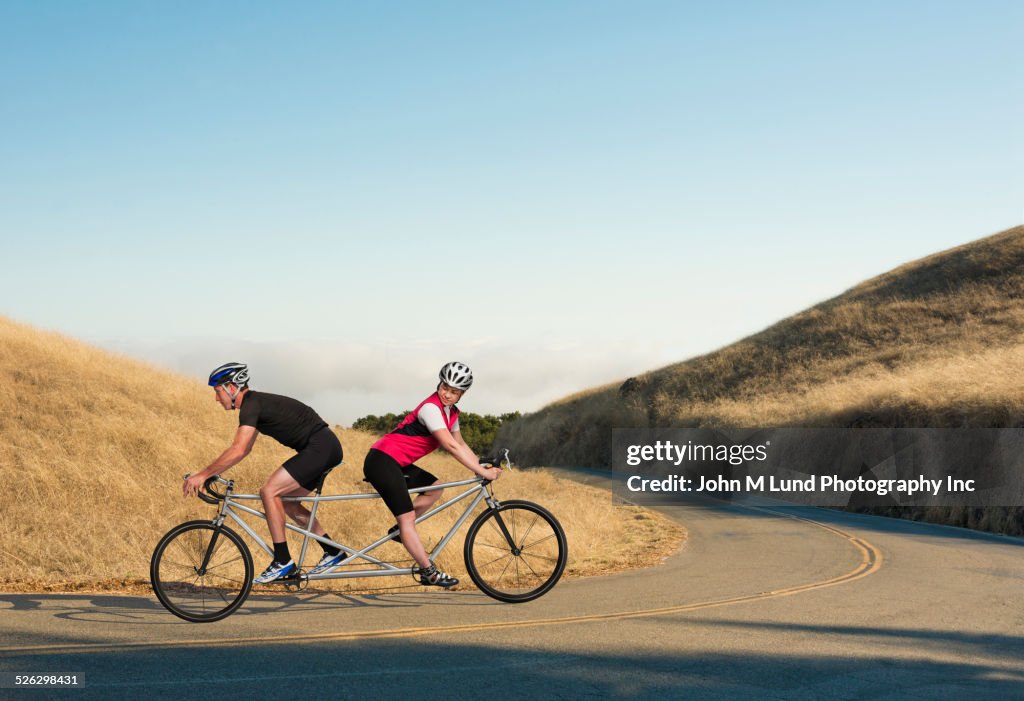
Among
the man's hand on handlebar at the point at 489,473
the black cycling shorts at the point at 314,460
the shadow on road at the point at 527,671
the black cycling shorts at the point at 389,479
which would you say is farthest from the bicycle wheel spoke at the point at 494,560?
the black cycling shorts at the point at 314,460

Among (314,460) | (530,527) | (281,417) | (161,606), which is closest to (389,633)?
(314,460)

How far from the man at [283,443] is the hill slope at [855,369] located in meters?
23.6

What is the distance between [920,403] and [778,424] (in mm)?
8431

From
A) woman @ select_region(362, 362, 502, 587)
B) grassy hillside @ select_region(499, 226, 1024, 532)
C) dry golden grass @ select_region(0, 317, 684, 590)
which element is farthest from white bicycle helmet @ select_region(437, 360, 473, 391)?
grassy hillside @ select_region(499, 226, 1024, 532)

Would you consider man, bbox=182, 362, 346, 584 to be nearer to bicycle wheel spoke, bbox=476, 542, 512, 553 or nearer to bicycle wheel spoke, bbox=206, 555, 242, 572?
bicycle wheel spoke, bbox=206, 555, 242, 572

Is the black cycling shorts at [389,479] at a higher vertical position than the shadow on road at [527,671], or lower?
higher

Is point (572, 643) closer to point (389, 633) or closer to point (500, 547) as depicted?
point (389, 633)

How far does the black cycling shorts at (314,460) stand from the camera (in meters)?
8.85

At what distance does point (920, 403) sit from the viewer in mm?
30156

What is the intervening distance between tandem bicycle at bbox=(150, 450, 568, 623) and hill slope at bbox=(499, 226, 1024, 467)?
21.8m

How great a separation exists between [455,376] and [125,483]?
10.5 metres

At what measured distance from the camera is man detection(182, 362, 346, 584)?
28.3 feet

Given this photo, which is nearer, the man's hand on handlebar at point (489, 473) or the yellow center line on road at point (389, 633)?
the yellow center line on road at point (389, 633)

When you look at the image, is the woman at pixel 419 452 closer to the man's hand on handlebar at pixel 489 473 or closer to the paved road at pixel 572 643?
the man's hand on handlebar at pixel 489 473
